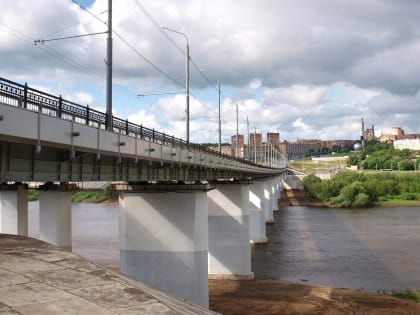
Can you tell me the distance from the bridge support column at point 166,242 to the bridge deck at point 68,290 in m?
14.1

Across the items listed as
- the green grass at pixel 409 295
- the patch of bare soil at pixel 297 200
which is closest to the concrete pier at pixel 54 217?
the green grass at pixel 409 295

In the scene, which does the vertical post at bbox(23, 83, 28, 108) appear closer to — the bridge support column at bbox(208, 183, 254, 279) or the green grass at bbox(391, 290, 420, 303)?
the green grass at bbox(391, 290, 420, 303)

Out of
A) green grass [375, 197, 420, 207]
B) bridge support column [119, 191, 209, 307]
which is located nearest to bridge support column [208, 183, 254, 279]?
bridge support column [119, 191, 209, 307]

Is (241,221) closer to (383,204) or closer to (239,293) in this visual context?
(239,293)

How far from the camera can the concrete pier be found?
881 inches

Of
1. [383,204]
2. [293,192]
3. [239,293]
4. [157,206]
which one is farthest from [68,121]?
[293,192]

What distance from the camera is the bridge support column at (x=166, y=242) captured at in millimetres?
23719

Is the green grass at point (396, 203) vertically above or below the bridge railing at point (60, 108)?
below

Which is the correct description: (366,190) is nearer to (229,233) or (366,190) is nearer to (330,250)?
(330,250)

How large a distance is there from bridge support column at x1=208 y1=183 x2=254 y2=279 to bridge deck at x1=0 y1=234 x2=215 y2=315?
2678 cm

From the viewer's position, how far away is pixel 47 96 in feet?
38.9

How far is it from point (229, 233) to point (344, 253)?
489 inches

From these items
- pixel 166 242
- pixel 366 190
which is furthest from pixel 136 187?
pixel 366 190

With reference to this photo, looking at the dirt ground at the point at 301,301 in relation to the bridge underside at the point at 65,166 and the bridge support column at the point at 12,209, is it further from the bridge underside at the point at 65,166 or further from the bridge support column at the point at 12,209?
the bridge support column at the point at 12,209
